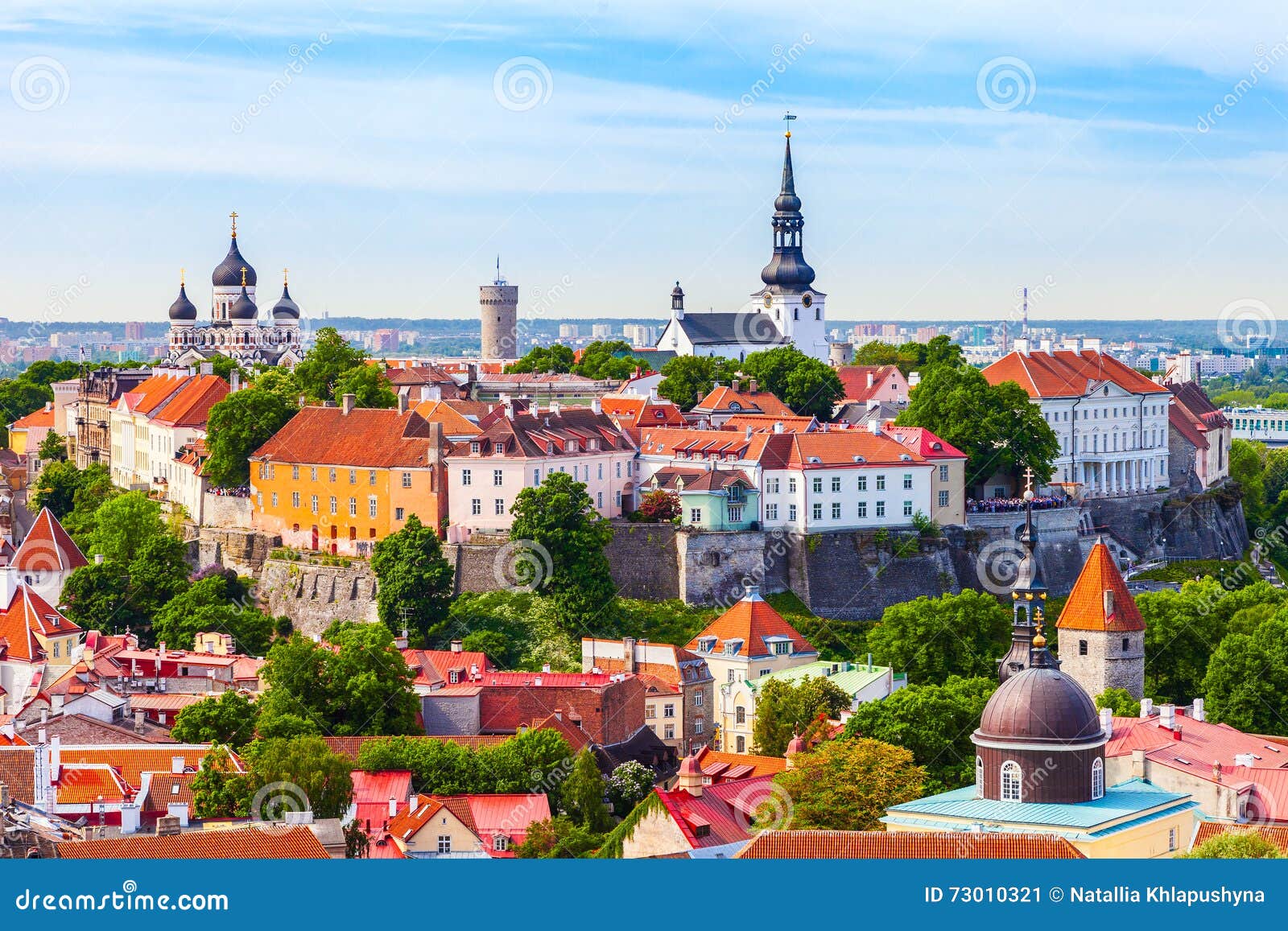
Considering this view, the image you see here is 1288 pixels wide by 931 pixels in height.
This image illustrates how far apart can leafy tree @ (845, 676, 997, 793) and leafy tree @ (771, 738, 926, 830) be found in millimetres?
1320

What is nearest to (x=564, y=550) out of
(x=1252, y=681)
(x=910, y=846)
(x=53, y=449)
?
(x=1252, y=681)

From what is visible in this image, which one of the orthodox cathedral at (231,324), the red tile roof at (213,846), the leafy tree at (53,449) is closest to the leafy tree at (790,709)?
the red tile roof at (213,846)

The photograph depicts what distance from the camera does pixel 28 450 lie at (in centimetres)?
9475

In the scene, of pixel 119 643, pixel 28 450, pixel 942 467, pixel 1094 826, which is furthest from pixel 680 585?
pixel 28 450

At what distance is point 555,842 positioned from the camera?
42.8m

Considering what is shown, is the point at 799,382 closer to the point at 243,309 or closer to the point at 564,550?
the point at 564,550

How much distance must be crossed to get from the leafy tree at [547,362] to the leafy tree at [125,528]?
21.2 m

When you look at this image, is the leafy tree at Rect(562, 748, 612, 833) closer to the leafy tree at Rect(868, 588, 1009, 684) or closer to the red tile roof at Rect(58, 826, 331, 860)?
the red tile roof at Rect(58, 826, 331, 860)

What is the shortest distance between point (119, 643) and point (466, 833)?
61.0 ft

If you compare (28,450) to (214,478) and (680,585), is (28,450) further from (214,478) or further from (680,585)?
(680,585)

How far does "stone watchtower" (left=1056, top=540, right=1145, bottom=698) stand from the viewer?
52.4 metres

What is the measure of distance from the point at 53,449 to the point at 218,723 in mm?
43856

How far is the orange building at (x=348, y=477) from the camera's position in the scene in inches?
2491

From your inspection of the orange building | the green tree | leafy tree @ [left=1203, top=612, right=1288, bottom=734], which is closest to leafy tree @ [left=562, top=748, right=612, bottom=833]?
the green tree
